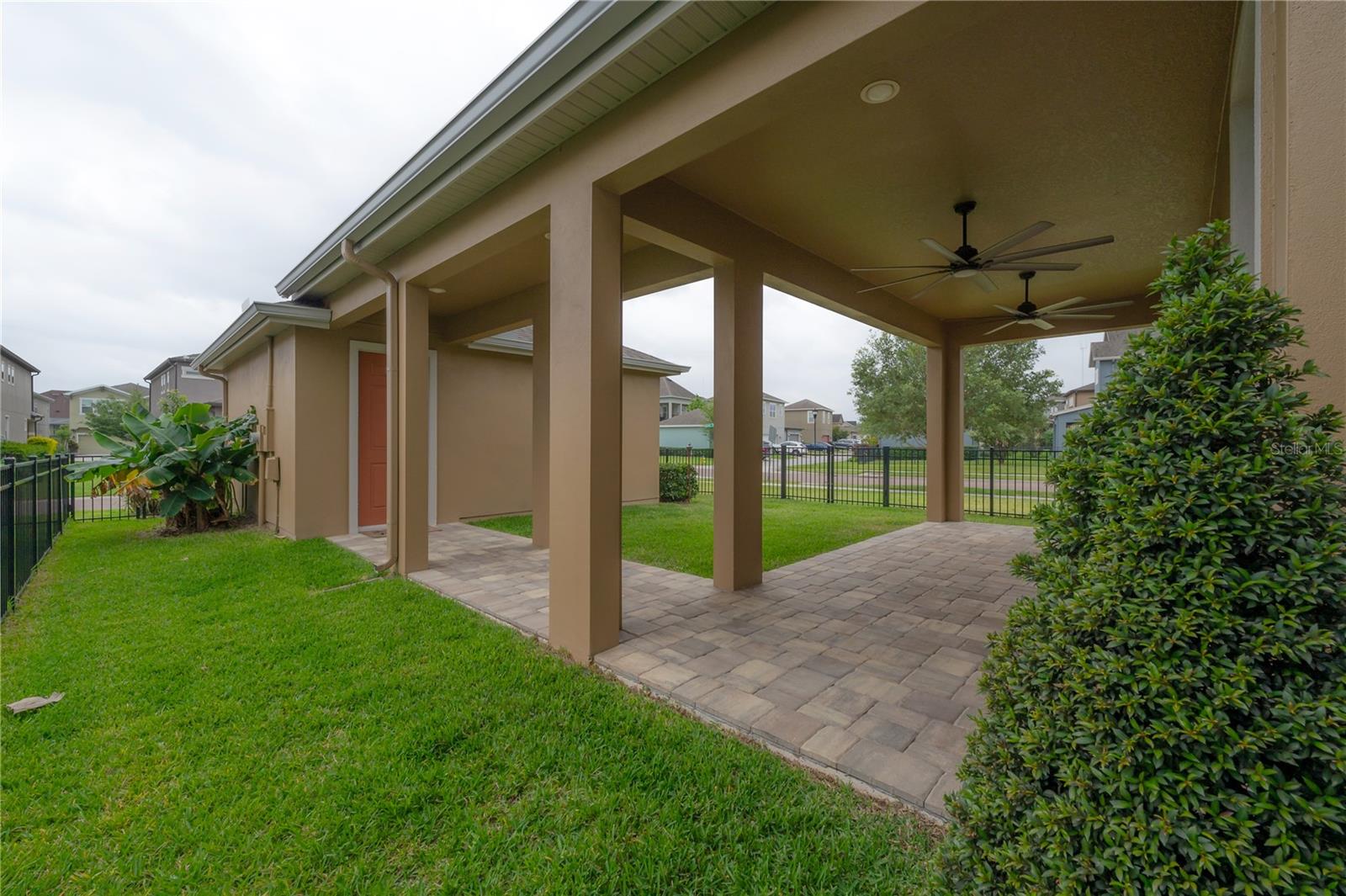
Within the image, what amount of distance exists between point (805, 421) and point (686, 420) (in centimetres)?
2711

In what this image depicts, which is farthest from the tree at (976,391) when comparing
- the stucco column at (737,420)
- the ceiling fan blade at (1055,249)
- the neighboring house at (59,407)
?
the neighboring house at (59,407)

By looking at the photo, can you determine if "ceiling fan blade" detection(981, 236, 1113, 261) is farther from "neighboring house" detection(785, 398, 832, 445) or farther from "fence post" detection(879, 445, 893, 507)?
"neighboring house" detection(785, 398, 832, 445)

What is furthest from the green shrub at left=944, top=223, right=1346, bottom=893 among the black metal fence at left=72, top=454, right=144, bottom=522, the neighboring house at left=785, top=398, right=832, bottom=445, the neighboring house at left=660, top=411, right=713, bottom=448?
the neighboring house at left=785, top=398, right=832, bottom=445

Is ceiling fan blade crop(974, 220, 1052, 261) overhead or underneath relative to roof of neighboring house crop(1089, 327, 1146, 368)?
underneath

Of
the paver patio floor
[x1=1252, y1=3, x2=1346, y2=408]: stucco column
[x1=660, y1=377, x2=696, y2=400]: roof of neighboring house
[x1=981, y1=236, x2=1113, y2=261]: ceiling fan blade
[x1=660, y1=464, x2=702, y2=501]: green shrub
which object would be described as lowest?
the paver patio floor

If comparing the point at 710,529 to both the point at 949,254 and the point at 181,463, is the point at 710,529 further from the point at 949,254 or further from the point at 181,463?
the point at 181,463

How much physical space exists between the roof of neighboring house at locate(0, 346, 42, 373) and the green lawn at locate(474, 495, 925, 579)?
121ft

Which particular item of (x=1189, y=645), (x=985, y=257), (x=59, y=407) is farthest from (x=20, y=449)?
(x=59, y=407)

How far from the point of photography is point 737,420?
480 centimetres

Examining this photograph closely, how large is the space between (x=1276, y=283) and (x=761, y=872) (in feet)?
7.70

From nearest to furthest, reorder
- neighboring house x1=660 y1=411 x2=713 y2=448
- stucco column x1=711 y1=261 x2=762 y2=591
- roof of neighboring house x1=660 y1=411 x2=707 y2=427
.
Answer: stucco column x1=711 y1=261 x2=762 y2=591 < neighboring house x1=660 y1=411 x2=713 y2=448 < roof of neighboring house x1=660 y1=411 x2=707 y2=427

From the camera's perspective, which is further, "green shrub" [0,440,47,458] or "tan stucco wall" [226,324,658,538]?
"green shrub" [0,440,47,458]

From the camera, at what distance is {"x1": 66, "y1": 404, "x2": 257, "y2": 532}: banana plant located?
24.1ft

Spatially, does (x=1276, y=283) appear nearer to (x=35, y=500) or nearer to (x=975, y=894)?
(x=975, y=894)
